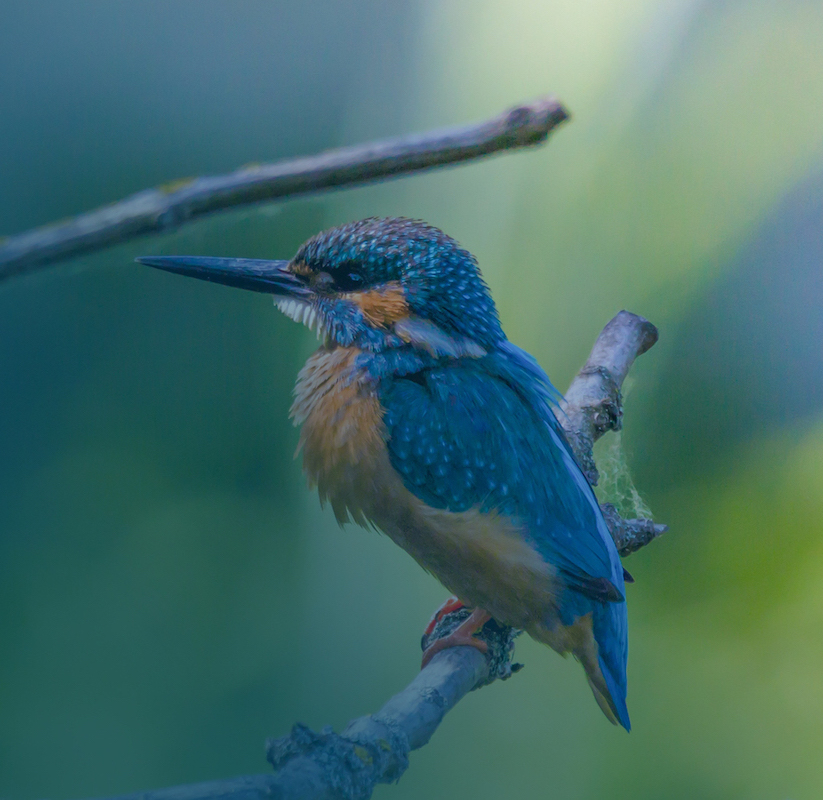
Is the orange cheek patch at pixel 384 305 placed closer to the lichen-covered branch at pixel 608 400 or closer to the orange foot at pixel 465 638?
the lichen-covered branch at pixel 608 400

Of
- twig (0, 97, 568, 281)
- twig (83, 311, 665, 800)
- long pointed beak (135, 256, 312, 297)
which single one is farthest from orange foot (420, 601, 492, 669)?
twig (0, 97, 568, 281)

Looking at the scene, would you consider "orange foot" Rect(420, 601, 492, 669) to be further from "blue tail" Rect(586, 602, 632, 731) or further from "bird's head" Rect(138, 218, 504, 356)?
"bird's head" Rect(138, 218, 504, 356)

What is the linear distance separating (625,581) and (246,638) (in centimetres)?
56

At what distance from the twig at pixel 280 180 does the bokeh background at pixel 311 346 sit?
8cm

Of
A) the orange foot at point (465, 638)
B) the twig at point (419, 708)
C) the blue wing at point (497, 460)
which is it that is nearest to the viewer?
the twig at point (419, 708)

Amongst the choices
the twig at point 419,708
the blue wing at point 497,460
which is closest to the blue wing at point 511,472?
the blue wing at point 497,460

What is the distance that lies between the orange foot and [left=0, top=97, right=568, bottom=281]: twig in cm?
62

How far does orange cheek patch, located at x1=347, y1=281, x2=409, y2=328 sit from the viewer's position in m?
0.87

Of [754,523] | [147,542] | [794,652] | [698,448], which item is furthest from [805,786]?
[147,542]

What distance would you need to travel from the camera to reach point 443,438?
2.79ft

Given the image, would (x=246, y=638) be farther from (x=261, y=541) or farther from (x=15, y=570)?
(x=15, y=570)

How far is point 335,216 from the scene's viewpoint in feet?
3.38

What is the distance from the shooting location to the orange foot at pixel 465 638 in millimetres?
960

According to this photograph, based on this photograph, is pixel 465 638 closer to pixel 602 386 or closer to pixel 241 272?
pixel 602 386
